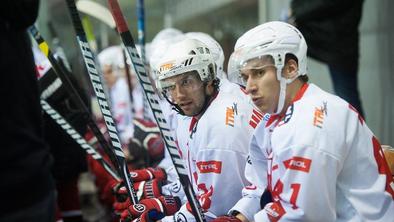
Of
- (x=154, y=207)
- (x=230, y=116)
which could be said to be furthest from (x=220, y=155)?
(x=154, y=207)

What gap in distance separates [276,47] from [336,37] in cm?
179

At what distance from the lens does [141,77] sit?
2146 mm

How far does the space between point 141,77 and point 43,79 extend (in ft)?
5.09

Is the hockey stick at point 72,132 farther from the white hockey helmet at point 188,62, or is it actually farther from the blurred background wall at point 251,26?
the blurred background wall at point 251,26

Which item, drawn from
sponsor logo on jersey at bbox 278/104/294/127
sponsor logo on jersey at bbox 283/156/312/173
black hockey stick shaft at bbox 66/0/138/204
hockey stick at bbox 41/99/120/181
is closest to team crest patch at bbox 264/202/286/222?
sponsor logo on jersey at bbox 283/156/312/173

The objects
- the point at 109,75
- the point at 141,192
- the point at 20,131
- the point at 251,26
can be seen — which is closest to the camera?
the point at 20,131

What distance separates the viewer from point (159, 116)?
2.13 m

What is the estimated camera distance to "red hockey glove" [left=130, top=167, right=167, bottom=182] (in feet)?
9.50

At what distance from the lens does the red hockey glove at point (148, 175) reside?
114 inches

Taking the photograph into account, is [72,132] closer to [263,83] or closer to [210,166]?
[210,166]

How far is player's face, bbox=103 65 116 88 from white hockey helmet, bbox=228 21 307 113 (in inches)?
161

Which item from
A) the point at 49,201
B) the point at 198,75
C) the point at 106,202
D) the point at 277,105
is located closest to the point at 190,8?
the point at 106,202

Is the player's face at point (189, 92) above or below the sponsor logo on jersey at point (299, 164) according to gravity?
above

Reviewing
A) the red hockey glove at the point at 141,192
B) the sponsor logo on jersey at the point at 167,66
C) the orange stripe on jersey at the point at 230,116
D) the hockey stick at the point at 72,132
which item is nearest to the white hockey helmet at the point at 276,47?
the orange stripe on jersey at the point at 230,116
